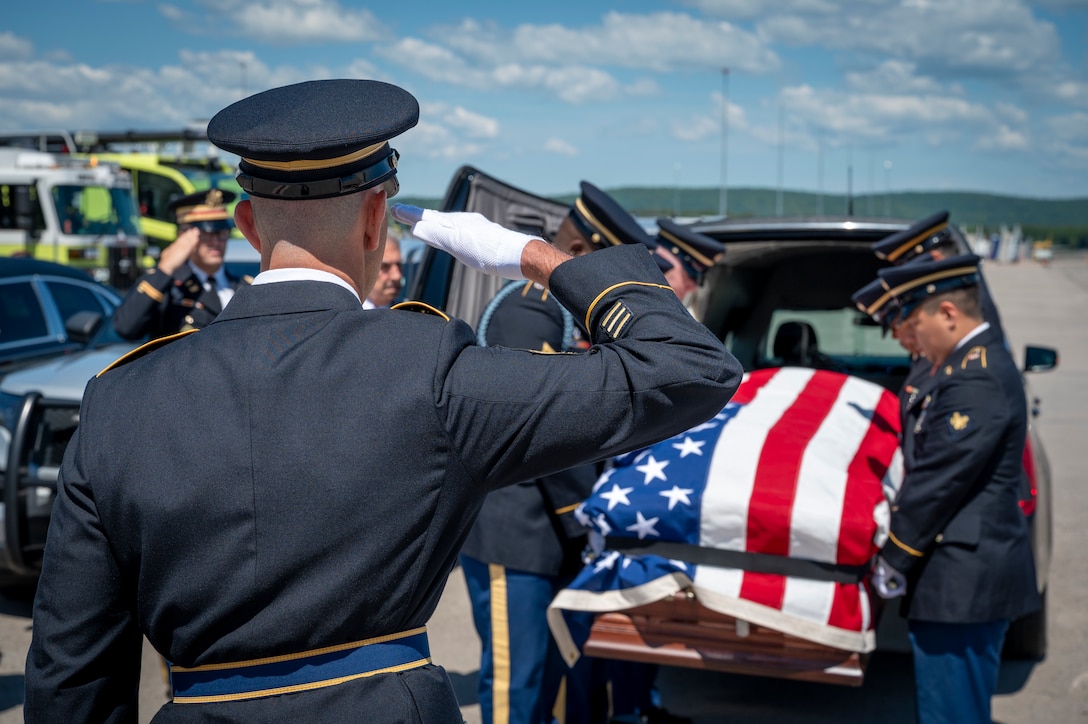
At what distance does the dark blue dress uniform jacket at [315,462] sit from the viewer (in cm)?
142

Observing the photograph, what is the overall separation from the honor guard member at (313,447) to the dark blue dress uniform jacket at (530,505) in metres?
1.71

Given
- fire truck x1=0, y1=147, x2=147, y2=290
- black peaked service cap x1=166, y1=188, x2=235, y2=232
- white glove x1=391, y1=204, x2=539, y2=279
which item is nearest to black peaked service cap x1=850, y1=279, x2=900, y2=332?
white glove x1=391, y1=204, x2=539, y2=279

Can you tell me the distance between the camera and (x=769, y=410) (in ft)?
12.4

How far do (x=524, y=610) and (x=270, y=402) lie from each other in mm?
2093

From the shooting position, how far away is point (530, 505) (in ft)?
11.0

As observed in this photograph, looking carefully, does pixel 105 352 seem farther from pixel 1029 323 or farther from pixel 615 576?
pixel 1029 323

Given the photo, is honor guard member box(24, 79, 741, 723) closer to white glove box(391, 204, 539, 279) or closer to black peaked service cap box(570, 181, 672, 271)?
white glove box(391, 204, 539, 279)

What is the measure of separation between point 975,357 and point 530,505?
1.46 metres

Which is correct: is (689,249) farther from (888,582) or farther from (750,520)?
(888,582)

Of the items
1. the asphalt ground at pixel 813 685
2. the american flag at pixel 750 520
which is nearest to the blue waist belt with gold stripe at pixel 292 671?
the american flag at pixel 750 520

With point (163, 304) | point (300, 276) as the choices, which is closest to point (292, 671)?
point (300, 276)

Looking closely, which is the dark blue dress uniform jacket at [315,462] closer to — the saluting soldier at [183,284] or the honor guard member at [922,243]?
the honor guard member at [922,243]

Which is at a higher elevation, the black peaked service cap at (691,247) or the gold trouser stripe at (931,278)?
the black peaked service cap at (691,247)

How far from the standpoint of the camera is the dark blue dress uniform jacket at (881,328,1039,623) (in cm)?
303
